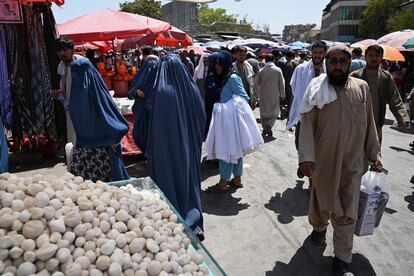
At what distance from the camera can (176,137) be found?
294 cm

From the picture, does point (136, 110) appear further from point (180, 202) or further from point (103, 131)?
point (180, 202)

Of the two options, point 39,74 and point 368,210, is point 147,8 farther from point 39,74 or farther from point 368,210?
point 368,210

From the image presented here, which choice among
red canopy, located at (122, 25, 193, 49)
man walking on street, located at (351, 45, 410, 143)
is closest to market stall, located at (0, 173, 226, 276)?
man walking on street, located at (351, 45, 410, 143)

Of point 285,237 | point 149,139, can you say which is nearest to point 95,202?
point 149,139

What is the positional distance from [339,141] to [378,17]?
→ 1915 inches

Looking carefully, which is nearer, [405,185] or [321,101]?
[321,101]

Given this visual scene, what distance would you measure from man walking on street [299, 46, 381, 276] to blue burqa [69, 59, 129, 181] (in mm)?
1589

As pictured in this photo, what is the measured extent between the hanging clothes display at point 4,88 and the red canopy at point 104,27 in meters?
1.91

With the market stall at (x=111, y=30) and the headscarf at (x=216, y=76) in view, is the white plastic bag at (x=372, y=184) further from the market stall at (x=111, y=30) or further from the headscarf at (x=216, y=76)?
the market stall at (x=111, y=30)

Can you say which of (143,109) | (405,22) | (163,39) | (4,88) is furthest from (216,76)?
(405,22)

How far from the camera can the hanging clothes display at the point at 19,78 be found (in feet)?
17.1

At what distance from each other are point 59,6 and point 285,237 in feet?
15.0

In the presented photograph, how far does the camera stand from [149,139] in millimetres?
3070

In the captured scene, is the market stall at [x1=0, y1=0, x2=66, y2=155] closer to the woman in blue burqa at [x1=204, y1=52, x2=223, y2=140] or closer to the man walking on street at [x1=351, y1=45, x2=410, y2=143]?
the woman in blue burqa at [x1=204, y1=52, x2=223, y2=140]
